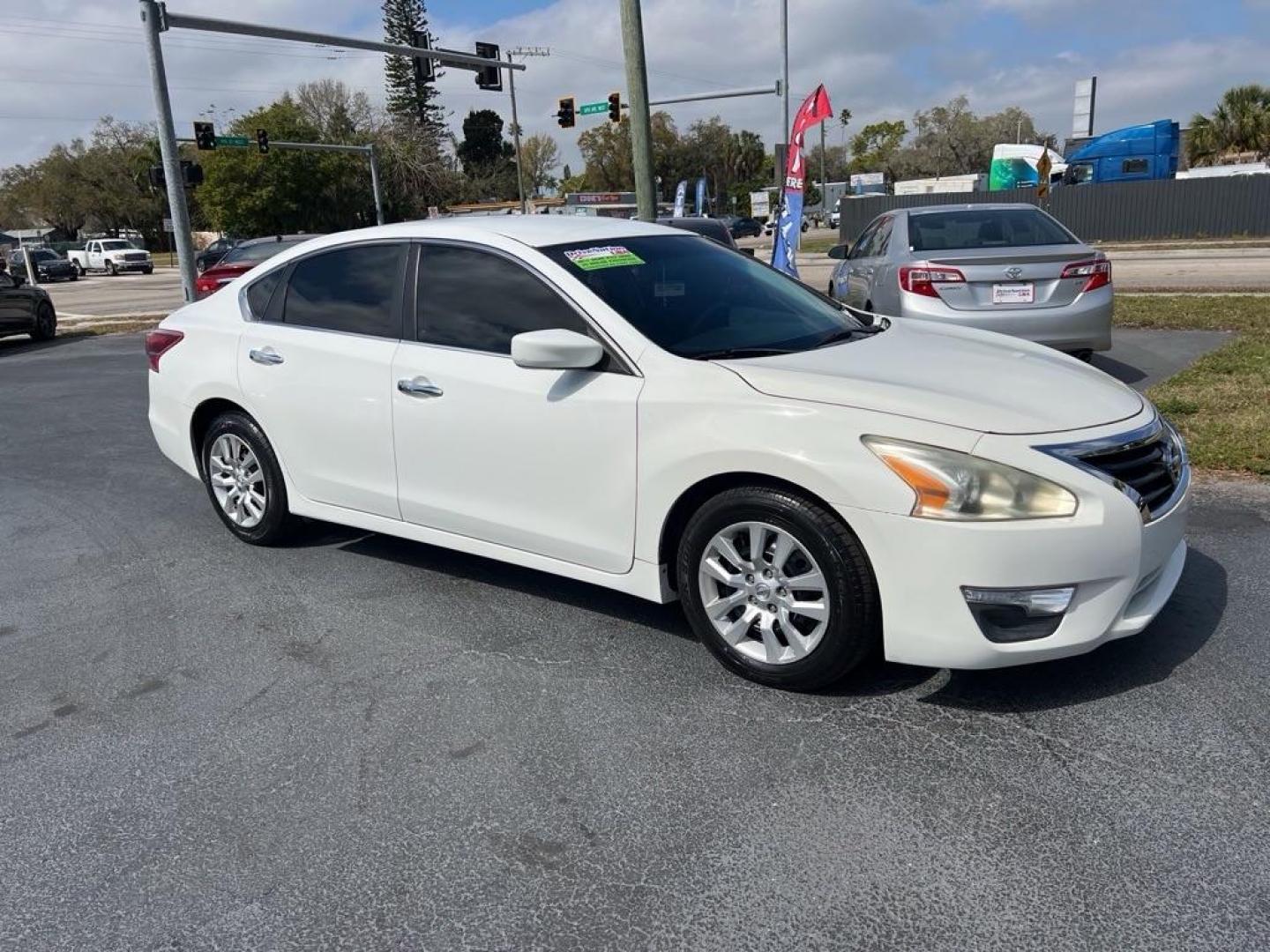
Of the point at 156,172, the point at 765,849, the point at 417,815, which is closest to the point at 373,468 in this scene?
the point at 417,815

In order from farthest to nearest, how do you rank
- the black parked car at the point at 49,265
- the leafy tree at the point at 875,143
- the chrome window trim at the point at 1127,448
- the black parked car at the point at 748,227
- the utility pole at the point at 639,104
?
the leafy tree at the point at 875,143 → the black parked car at the point at 748,227 → the black parked car at the point at 49,265 → the utility pole at the point at 639,104 → the chrome window trim at the point at 1127,448

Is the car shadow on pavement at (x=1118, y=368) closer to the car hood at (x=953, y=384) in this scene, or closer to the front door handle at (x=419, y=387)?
the car hood at (x=953, y=384)

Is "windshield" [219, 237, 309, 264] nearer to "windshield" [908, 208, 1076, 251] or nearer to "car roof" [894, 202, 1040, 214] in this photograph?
"car roof" [894, 202, 1040, 214]

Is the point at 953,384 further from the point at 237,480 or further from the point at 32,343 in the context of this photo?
the point at 32,343

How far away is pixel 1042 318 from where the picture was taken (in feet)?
25.9

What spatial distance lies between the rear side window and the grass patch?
5.35 meters

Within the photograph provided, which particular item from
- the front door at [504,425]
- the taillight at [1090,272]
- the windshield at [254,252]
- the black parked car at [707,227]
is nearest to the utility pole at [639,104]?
the black parked car at [707,227]

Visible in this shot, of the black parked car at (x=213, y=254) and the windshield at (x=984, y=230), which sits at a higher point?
the windshield at (x=984, y=230)

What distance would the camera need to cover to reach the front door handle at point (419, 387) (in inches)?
174

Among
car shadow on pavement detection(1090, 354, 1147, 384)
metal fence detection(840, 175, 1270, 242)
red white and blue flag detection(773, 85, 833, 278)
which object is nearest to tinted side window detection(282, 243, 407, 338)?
car shadow on pavement detection(1090, 354, 1147, 384)

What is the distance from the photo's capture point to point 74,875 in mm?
2852

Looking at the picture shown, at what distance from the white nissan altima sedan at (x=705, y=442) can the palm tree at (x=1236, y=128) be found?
5652 cm

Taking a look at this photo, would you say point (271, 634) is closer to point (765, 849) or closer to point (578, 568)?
point (578, 568)

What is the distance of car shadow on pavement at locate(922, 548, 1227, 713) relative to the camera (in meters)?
3.59
